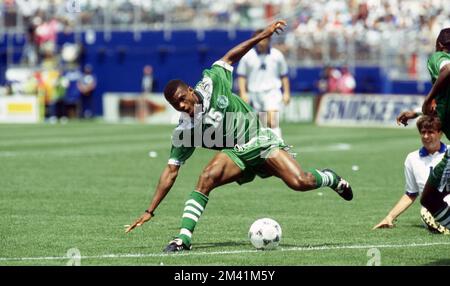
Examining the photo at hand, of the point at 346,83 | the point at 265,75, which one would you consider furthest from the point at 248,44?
the point at 346,83

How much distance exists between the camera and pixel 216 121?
10.6 meters

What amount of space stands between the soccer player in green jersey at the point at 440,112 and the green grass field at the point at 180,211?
0.48 metres

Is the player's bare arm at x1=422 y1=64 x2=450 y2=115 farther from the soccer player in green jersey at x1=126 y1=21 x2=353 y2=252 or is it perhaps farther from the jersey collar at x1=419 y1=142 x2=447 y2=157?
the jersey collar at x1=419 y1=142 x2=447 y2=157

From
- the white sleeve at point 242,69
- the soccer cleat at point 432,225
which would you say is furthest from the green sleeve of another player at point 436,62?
the white sleeve at point 242,69

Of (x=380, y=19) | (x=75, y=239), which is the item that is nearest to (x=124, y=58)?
(x=380, y=19)

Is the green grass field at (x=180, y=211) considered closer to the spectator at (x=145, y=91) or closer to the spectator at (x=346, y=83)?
the spectator at (x=346, y=83)

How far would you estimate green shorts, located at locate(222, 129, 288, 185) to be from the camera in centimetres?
1062

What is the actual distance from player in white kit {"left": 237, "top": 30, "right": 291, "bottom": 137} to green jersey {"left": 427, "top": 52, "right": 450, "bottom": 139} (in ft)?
35.3

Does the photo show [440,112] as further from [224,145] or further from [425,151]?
[425,151]

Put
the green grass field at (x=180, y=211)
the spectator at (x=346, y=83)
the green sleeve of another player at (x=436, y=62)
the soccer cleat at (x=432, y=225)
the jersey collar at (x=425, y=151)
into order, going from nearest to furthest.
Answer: the green sleeve of another player at (x=436, y=62), the green grass field at (x=180, y=211), the soccer cleat at (x=432, y=225), the jersey collar at (x=425, y=151), the spectator at (x=346, y=83)

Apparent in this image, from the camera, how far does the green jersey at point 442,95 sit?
9586 millimetres

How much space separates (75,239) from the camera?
36.8 feet

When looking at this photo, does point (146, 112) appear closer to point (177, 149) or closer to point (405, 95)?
point (405, 95)

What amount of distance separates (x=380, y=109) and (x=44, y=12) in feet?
58.3
